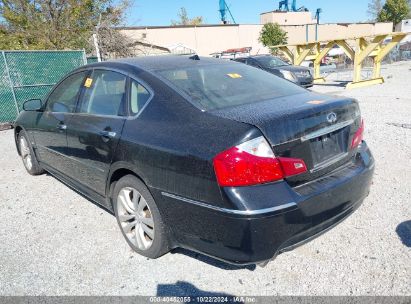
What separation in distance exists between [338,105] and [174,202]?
4.64 feet

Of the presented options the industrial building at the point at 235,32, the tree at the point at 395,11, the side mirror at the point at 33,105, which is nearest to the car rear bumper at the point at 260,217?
the side mirror at the point at 33,105

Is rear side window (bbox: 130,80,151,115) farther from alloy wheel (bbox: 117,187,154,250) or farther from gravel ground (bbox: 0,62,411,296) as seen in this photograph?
gravel ground (bbox: 0,62,411,296)

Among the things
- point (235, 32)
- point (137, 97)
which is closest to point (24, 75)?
point (137, 97)

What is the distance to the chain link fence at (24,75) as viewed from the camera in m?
9.39

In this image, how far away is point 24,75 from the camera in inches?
385

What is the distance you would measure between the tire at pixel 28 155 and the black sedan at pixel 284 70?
370 inches

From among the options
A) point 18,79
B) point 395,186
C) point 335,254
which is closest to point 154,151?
point 335,254

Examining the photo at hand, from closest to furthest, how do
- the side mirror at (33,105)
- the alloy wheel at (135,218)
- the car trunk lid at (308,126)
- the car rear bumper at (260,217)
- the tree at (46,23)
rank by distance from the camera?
the car rear bumper at (260,217)
the car trunk lid at (308,126)
the alloy wheel at (135,218)
the side mirror at (33,105)
the tree at (46,23)

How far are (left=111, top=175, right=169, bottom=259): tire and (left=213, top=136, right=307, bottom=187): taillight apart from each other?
768 mm

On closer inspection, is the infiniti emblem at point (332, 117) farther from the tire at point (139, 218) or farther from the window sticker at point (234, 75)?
the tire at point (139, 218)

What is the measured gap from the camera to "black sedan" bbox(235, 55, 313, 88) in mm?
12836

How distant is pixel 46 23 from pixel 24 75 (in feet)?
25.9

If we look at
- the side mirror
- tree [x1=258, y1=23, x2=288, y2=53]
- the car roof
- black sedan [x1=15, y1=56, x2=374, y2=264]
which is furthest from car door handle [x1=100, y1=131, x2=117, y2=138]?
tree [x1=258, y1=23, x2=288, y2=53]

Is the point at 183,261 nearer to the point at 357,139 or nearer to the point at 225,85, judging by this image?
the point at 225,85
